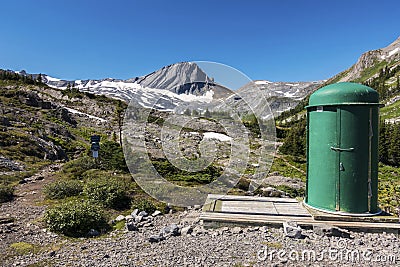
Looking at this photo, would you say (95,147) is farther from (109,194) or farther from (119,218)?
(119,218)

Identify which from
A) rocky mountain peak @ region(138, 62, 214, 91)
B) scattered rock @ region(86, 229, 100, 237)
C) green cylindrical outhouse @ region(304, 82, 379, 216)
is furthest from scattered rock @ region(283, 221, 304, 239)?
scattered rock @ region(86, 229, 100, 237)

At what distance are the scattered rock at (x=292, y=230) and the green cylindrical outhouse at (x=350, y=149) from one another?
168 centimetres

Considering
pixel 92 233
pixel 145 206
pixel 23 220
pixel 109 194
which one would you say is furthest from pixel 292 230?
pixel 23 220

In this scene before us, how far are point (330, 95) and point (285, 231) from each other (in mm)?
4216

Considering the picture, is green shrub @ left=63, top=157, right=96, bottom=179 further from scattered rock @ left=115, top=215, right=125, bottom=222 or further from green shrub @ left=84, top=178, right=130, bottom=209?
scattered rock @ left=115, top=215, right=125, bottom=222

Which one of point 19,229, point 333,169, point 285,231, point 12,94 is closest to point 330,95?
point 333,169

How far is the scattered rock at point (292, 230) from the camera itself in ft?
22.0

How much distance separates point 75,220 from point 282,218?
6.15m

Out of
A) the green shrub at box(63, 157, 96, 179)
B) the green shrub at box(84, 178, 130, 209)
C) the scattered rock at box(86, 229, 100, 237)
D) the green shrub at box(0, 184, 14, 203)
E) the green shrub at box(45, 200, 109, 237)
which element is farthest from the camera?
the green shrub at box(63, 157, 96, 179)

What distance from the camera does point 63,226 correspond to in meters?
7.94

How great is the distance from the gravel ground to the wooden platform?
0.66ft

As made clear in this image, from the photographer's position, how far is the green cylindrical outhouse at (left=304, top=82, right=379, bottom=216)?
768 centimetres

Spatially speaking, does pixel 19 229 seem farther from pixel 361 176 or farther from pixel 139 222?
pixel 361 176

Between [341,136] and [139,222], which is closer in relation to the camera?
[341,136]
